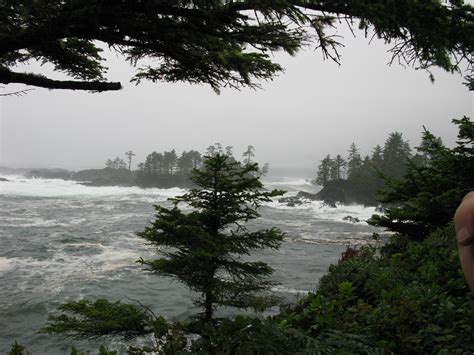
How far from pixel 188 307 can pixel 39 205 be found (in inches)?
1386

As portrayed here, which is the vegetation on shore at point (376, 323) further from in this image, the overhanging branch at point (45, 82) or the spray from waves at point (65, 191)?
the spray from waves at point (65, 191)

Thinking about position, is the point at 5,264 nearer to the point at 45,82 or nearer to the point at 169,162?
the point at 45,82

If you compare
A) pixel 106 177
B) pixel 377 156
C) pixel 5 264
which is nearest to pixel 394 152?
pixel 377 156

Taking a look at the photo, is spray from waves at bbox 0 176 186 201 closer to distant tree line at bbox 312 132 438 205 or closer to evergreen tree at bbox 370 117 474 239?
distant tree line at bbox 312 132 438 205

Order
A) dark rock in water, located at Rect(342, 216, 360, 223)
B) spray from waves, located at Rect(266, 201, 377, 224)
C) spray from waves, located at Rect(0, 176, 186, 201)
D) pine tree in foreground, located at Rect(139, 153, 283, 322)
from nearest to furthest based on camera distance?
pine tree in foreground, located at Rect(139, 153, 283, 322)
dark rock in water, located at Rect(342, 216, 360, 223)
spray from waves, located at Rect(266, 201, 377, 224)
spray from waves, located at Rect(0, 176, 186, 201)

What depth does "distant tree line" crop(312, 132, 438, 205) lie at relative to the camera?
5731 centimetres

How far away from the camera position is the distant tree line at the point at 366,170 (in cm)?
5731

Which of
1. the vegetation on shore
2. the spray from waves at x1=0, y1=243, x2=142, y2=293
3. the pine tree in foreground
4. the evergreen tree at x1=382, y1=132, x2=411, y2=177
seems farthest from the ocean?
the evergreen tree at x1=382, y1=132, x2=411, y2=177

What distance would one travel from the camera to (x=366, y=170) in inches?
2472

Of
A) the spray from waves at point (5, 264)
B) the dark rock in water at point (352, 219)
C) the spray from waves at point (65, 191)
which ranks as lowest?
the spray from waves at point (5, 264)

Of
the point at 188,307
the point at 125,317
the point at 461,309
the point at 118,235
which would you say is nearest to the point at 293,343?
the point at 461,309

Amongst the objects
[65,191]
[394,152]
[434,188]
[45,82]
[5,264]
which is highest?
[394,152]

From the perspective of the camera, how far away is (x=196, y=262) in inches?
286

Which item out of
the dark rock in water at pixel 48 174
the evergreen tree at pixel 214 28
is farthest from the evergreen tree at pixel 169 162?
the evergreen tree at pixel 214 28
